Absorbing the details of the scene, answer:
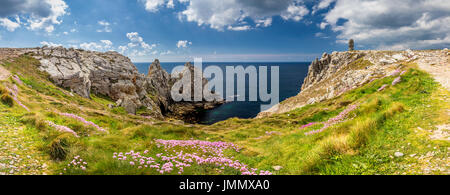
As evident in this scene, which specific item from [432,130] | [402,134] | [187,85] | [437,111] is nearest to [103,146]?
[402,134]

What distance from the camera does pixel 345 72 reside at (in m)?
51.9

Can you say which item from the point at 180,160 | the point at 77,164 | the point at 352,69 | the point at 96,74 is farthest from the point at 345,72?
the point at 96,74

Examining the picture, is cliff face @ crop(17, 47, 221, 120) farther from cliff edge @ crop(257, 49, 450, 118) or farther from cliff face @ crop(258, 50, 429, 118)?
cliff edge @ crop(257, 49, 450, 118)

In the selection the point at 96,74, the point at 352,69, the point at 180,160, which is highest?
the point at 352,69

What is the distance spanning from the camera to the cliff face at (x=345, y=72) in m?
37.9

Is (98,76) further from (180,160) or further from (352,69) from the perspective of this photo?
(352,69)

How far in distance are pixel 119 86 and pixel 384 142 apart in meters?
57.7

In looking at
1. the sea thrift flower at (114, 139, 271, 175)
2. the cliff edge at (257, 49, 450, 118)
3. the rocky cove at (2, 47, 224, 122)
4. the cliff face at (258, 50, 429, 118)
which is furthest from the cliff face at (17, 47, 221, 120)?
the cliff edge at (257, 49, 450, 118)

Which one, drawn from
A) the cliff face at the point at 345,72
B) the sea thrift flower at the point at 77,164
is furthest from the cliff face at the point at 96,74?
the cliff face at the point at 345,72

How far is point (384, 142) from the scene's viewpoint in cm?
656

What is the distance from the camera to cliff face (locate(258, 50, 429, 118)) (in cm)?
3788

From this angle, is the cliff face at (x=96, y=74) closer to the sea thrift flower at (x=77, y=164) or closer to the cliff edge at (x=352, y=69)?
the sea thrift flower at (x=77, y=164)

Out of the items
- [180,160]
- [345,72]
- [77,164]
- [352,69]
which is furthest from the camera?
[352,69]

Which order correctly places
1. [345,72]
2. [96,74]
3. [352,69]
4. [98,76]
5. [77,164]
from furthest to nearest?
1. [352,69]
2. [345,72]
3. [98,76]
4. [96,74]
5. [77,164]
